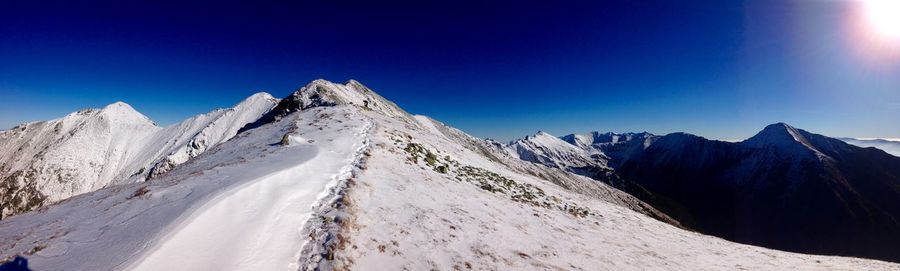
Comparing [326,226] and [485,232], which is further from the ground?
[485,232]

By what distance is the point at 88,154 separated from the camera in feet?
620

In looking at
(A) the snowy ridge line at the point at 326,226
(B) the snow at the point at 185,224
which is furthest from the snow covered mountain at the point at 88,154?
(A) the snowy ridge line at the point at 326,226

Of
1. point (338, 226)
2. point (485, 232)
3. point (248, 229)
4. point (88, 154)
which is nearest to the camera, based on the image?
point (248, 229)

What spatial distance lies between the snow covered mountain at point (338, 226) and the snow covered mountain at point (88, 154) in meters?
154

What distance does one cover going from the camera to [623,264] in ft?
46.3

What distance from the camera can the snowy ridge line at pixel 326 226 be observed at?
8.85 m

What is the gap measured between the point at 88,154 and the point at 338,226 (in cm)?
25779

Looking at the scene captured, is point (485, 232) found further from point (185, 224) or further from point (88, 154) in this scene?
point (88, 154)

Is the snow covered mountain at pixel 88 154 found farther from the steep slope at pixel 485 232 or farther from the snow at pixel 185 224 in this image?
the snow at pixel 185 224

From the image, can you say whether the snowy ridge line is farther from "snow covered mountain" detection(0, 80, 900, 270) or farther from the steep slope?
the steep slope

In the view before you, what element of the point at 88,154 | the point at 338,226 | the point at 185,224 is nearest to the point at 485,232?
the point at 338,226

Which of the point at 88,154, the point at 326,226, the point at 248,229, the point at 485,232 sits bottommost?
the point at 88,154

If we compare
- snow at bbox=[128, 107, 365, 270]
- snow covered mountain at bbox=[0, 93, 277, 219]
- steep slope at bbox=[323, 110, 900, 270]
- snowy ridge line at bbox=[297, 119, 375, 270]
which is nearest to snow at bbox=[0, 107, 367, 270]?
snow at bbox=[128, 107, 365, 270]

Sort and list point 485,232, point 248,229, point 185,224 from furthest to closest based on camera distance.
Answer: point 485,232, point 248,229, point 185,224
